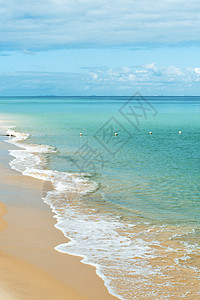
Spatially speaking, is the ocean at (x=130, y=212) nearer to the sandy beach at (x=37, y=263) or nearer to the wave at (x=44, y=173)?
the wave at (x=44, y=173)

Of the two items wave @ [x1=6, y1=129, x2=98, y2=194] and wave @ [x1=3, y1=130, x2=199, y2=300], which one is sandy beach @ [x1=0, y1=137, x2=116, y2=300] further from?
wave @ [x1=6, y1=129, x2=98, y2=194]

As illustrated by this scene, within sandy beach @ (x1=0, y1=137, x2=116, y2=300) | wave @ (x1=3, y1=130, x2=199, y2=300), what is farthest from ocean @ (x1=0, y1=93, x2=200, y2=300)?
sandy beach @ (x1=0, y1=137, x2=116, y2=300)

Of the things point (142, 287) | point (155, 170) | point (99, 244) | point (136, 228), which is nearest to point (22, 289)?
point (142, 287)

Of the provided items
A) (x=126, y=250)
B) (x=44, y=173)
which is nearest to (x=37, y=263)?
(x=126, y=250)

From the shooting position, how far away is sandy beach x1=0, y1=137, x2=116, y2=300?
696 cm

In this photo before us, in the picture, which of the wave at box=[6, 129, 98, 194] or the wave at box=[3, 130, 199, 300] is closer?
the wave at box=[3, 130, 199, 300]

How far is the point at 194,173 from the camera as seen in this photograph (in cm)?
1972

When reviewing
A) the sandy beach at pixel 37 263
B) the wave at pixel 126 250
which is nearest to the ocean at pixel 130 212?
the wave at pixel 126 250

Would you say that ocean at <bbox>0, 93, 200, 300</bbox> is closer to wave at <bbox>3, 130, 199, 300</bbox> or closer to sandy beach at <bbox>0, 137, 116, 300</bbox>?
wave at <bbox>3, 130, 199, 300</bbox>

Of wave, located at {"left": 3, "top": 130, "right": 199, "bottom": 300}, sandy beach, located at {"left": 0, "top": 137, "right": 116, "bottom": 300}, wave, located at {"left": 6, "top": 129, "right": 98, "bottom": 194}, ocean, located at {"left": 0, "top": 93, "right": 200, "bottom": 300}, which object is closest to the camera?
sandy beach, located at {"left": 0, "top": 137, "right": 116, "bottom": 300}

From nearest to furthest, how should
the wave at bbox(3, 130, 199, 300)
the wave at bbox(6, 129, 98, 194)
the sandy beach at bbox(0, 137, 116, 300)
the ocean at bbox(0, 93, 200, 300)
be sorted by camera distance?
the sandy beach at bbox(0, 137, 116, 300)
the wave at bbox(3, 130, 199, 300)
the ocean at bbox(0, 93, 200, 300)
the wave at bbox(6, 129, 98, 194)

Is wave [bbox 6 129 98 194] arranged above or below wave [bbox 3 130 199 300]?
above

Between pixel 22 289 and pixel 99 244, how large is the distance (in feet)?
10.3

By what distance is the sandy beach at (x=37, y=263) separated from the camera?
6.96 metres
